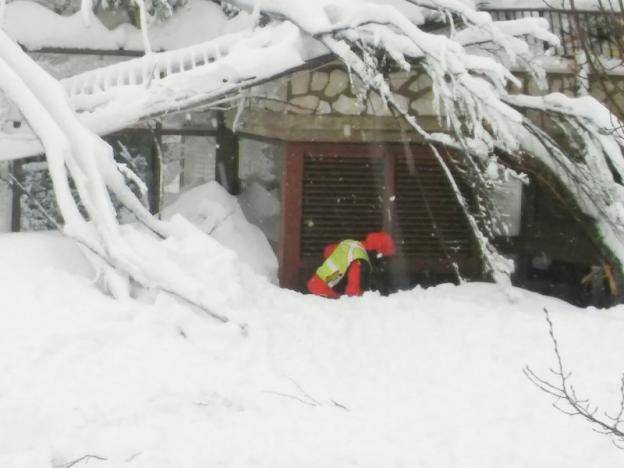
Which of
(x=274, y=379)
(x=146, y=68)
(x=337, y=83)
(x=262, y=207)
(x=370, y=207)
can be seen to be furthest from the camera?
(x=262, y=207)

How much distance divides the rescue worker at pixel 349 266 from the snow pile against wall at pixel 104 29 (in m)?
3.13

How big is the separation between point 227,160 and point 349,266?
2842 mm

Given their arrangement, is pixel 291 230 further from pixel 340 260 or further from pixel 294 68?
pixel 294 68

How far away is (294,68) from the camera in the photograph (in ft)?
28.9

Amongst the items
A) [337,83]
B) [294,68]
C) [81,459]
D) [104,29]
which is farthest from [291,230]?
[81,459]

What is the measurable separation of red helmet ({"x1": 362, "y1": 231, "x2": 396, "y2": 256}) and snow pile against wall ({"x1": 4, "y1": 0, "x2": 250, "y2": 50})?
313cm

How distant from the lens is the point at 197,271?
8125 millimetres

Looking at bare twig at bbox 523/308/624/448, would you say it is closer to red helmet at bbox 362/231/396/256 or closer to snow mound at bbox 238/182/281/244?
red helmet at bbox 362/231/396/256

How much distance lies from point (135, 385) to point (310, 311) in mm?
2698

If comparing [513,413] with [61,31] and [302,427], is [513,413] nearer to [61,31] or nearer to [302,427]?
[302,427]

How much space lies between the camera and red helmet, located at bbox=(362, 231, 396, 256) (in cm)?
1001

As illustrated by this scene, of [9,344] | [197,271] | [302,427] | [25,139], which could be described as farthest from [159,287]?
[25,139]

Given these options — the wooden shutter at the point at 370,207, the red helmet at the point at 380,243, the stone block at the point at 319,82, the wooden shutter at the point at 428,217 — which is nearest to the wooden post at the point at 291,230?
the wooden shutter at the point at 370,207

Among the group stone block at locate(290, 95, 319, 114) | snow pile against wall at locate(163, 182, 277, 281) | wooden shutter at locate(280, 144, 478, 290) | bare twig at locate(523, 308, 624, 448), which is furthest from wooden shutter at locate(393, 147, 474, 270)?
bare twig at locate(523, 308, 624, 448)
